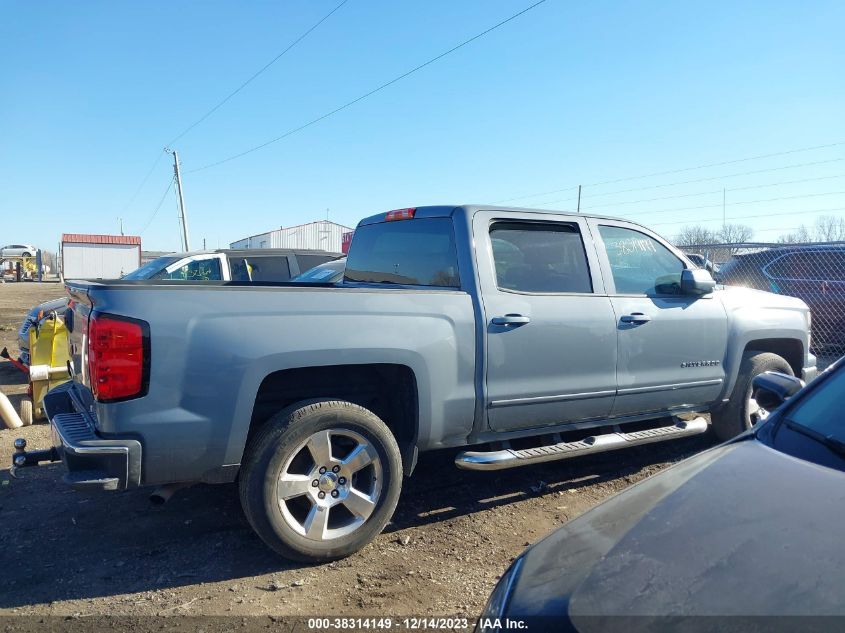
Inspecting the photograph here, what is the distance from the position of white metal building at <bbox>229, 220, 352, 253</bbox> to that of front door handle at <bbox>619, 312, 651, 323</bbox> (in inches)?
1533

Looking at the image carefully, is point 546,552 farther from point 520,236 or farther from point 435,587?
point 520,236

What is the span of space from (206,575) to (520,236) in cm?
281

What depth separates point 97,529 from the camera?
12.2 feet

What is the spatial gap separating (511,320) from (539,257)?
711 millimetres

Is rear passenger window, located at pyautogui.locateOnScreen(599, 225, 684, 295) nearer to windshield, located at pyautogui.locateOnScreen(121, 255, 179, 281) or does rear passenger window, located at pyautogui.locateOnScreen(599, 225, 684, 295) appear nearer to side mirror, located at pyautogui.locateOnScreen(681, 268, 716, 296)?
side mirror, located at pyautogui.locateOnScreen(681, 268, 716, 296)

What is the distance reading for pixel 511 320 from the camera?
3.76 meters

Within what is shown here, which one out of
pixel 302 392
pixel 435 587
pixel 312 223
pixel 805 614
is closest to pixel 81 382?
pixel 302 392

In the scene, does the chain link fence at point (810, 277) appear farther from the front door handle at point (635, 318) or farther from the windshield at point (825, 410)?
the windshield at point (825, 410)

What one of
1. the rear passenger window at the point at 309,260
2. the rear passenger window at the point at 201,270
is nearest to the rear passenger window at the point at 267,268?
the rear passenger window at the point at 309,260

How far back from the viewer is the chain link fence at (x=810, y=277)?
8734 mm

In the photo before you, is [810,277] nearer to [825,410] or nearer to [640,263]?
[640,263]

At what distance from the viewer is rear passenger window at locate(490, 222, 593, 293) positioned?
13.3 ft

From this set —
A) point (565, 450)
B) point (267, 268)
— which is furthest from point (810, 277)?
point (267, 268)

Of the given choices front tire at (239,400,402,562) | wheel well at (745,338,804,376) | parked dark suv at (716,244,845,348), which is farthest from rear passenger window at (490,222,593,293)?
parked dark suv at (716,244,845,348)
